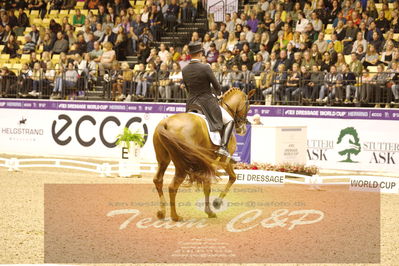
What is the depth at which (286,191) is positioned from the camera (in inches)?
545

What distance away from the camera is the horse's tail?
938cm

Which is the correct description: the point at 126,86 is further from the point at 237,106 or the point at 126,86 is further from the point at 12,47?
the point at 237,106

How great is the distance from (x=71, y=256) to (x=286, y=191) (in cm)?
709

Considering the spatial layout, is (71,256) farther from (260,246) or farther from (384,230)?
(384,230)

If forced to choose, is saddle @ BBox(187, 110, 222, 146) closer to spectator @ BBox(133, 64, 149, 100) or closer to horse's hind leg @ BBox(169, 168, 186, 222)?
horse's hind leg @ BBox(169, 168, 186, 222)

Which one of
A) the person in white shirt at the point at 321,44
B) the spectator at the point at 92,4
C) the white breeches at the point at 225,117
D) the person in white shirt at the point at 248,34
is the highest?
the spectator at the point at 92,4

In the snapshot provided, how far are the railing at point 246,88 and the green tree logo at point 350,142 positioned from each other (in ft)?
2.37

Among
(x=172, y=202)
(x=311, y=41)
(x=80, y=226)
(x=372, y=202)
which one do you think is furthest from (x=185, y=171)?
(x=311, y=41)

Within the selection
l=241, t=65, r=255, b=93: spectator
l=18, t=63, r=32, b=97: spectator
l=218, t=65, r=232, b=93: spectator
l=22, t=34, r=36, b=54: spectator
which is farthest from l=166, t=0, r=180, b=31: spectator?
l=241, t=65, r=255, b=93: spectator

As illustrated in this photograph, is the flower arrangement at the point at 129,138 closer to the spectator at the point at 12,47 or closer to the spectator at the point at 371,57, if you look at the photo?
the spectator at the point at 371,57

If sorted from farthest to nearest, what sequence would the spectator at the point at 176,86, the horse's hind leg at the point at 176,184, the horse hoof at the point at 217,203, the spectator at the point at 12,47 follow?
the spectator at the point at 12,47 < the spectator at the point at 176,86 < the horse hoof at the point at 217,203 < the horse's hind leg at the point at 176,184

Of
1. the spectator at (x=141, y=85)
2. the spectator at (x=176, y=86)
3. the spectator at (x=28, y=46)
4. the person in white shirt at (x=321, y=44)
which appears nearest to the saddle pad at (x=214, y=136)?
the spectator at (x=176, y=86)

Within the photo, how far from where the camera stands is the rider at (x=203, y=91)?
1013 cm

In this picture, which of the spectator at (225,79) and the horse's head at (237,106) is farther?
the spectator at (225,79)
